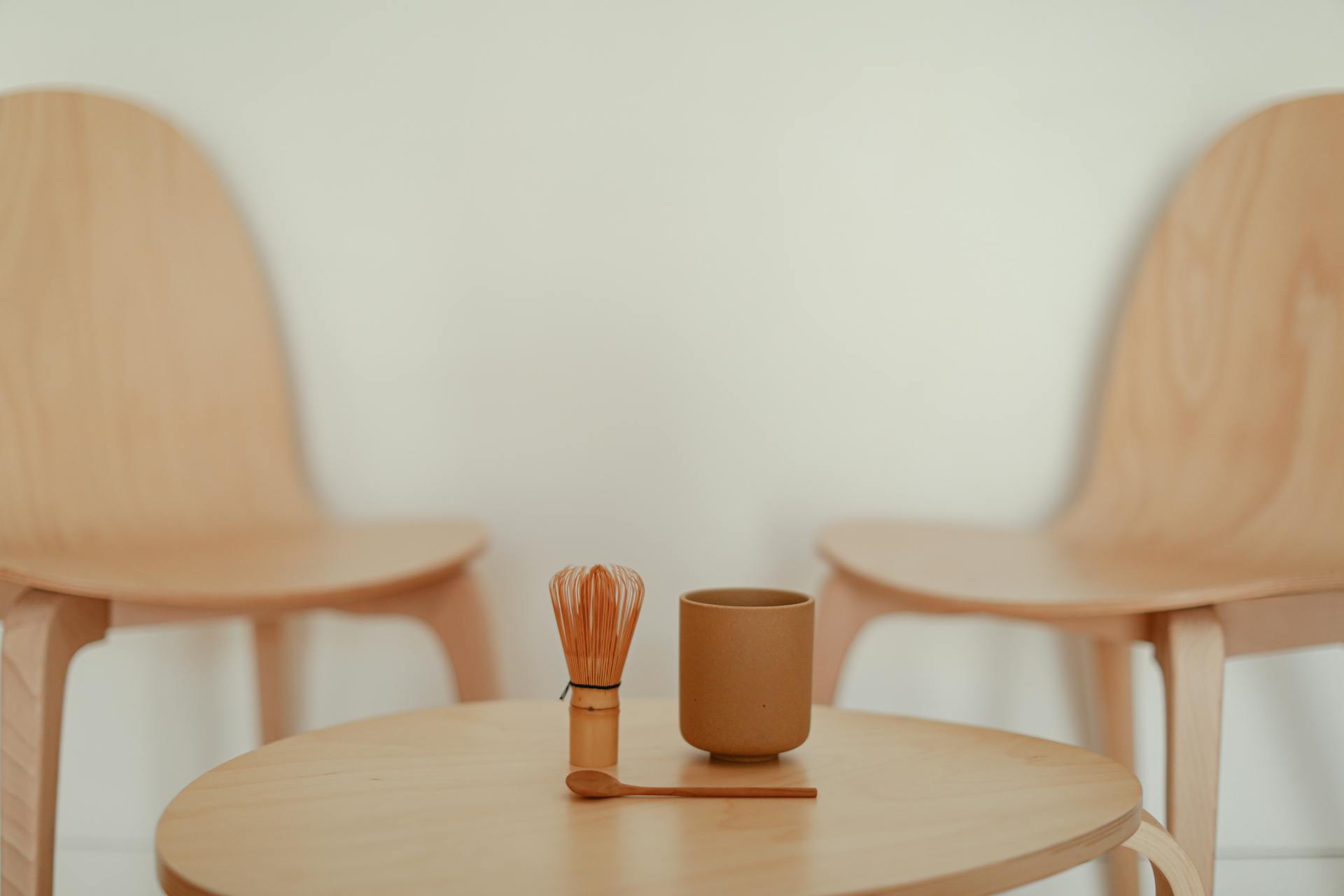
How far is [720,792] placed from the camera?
63cm

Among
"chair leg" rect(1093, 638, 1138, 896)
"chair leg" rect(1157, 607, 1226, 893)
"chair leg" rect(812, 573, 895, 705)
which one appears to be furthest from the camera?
"chair leg" rect(1093, 638, 1138, 896)

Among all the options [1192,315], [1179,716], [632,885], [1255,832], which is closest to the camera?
[632,885]

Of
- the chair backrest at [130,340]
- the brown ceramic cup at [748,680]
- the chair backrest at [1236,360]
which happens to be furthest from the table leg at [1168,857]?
the chair backrest at [130,340]

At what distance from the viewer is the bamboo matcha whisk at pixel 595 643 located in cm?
66

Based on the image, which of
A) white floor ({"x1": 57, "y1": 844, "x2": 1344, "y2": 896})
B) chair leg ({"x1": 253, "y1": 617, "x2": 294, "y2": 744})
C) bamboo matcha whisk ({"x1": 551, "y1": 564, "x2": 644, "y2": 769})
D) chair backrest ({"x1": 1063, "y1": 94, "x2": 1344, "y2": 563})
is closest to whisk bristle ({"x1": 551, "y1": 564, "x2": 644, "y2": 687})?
bamboo matcha whisk ({"x1": 551, "y1": 564, "x2": 644, "y2": 769})

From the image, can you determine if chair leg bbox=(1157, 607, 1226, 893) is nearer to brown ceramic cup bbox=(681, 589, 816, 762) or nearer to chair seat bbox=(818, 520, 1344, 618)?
chair seat bbox=(818, 520, 1344, 618)

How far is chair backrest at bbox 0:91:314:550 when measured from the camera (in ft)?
4.14

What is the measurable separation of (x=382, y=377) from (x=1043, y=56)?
926mm

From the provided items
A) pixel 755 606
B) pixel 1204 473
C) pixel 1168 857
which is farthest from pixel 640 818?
pixel 1204 473

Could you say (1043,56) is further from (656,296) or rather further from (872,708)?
(872,708)

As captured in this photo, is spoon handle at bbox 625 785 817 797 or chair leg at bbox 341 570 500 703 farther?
chair leg at bbox 341 570 500 703

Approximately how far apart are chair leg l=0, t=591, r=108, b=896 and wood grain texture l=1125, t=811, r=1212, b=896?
2.67 ft

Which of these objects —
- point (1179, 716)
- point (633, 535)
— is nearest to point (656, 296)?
point (633, 535)

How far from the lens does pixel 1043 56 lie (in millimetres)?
1431
